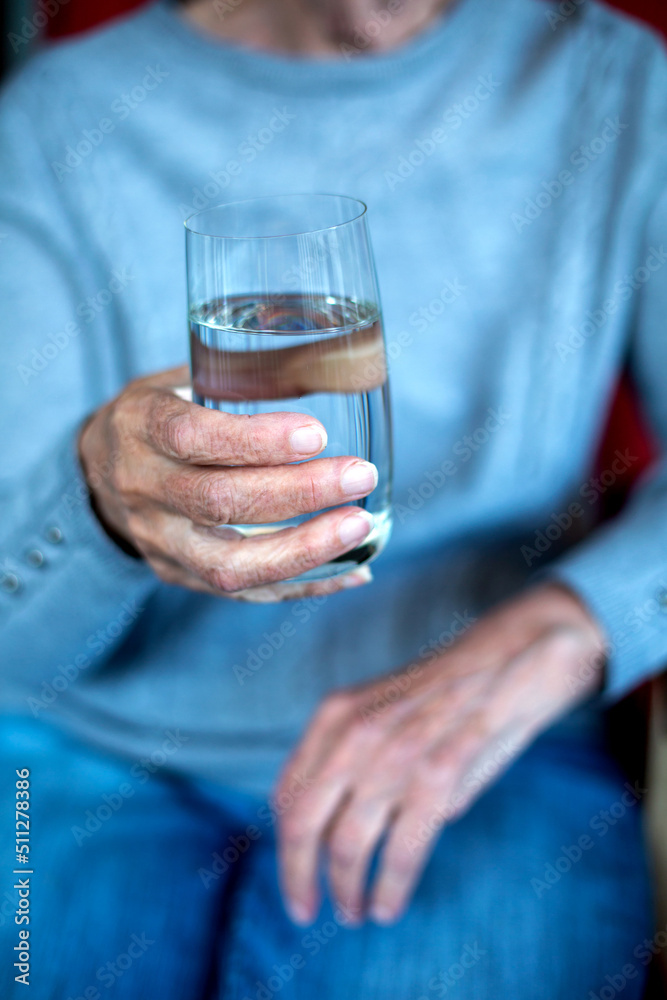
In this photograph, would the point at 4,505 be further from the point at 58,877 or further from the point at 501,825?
the point at 501,825

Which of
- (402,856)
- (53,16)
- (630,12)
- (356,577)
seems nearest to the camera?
(356,577)

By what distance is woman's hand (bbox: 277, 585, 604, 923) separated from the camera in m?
0.66

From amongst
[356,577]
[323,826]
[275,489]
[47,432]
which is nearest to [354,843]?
[323,826]

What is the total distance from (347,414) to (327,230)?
10 centimetres

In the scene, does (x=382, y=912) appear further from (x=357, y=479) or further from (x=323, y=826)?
(x=357, y=479)

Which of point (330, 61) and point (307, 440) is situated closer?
point (307, 440)

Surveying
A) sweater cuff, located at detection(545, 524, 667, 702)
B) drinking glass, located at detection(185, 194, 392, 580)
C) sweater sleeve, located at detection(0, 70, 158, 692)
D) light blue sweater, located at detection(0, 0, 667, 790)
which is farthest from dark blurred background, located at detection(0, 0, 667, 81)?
drinking glass, located at detection(185, 194, 392, 580)

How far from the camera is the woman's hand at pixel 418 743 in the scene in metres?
0.66

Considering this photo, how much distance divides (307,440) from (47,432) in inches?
18.5

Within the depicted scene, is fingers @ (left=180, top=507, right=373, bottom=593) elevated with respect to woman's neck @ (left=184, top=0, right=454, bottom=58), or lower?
lower

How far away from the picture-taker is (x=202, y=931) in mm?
699

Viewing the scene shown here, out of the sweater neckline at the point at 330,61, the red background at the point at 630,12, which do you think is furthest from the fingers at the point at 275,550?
the red background at the point at 630,12

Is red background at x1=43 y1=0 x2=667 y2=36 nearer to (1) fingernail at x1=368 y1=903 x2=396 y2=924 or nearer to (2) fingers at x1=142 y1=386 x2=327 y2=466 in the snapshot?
(2) fingers at x1=142 y1=386 x2=327 y2=466

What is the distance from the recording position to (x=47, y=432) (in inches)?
31.5
